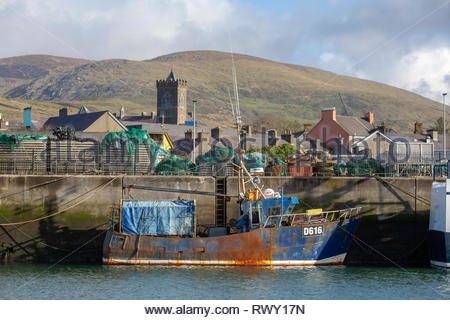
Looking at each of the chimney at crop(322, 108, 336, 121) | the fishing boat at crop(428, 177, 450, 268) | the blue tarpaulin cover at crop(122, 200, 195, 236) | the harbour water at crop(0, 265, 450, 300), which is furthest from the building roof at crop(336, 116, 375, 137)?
the blue tarpaulin cover at crop(122, 200, 195, 236)

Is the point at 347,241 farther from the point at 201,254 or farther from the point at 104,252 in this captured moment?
the point at 104,252

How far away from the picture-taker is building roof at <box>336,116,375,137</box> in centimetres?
8299

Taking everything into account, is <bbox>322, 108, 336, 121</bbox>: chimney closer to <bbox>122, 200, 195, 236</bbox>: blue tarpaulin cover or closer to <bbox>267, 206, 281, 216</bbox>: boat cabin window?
<bbox>267, 206, 281, 216</bbox>: boat cabin window

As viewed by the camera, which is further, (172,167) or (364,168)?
(172,167)

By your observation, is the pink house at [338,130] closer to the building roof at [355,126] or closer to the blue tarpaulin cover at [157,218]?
the building roof at [355,126]

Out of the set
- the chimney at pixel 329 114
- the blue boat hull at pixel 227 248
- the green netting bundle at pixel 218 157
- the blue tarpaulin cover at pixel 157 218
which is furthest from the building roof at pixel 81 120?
the blue boat hull at pixel 227 248

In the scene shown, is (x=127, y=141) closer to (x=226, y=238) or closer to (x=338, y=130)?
(x=226, y=238)

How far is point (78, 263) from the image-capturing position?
3195 cm

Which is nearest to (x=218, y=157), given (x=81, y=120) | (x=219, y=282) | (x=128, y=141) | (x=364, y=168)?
(x=128, y=141)

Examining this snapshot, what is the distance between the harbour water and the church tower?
13489 cm

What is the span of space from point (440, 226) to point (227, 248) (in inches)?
416

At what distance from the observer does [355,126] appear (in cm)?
8569

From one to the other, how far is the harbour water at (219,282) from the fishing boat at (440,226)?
27.2 inches

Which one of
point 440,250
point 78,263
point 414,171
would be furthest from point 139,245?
point 414,171
